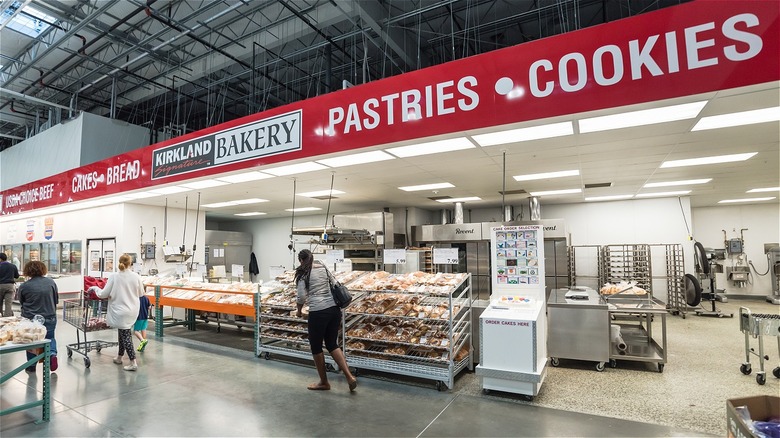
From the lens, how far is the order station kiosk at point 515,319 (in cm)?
404

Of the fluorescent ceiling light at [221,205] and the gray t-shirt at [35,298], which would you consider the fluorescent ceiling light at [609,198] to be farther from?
the gray t-shirt at [35,298]

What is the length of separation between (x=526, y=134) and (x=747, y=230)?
12.1m

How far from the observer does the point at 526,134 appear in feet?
14.4

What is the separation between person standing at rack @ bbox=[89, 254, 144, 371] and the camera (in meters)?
5.24

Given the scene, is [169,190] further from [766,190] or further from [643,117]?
[766,190]

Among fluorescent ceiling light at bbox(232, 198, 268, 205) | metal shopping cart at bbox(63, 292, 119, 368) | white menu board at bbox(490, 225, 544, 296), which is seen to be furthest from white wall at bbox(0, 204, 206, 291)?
white menu board at bbox(490, 225, 544, 296)

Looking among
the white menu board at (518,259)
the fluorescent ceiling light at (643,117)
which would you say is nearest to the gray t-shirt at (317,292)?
the white menu board at (518,259)

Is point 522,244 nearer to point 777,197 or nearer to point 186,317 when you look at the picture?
point 186,317

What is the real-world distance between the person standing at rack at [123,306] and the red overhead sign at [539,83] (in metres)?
2.04

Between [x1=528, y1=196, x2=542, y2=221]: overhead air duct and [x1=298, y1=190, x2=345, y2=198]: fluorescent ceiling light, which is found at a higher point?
[x1=298, y1=190, x2=345, y2=198]: fluorescent ceiling light

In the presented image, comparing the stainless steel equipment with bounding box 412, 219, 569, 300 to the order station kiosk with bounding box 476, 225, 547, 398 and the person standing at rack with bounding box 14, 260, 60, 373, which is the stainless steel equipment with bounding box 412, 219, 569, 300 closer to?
the order station kiosk with bounding box 476, 225, 547, 398

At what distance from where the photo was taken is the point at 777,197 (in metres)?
10.3

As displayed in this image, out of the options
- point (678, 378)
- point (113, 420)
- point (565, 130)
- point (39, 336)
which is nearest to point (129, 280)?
point (39, 336)

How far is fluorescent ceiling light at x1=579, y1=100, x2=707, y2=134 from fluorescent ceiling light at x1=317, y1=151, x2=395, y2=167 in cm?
246
